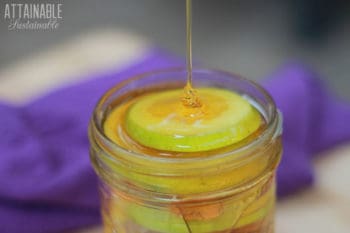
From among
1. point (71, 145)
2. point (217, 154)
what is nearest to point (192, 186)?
point (217, 154)

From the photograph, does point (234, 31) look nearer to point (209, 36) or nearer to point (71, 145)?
point (209, 36)

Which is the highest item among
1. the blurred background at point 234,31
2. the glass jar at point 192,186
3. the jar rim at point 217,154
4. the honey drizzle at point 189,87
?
the honey drizzle at point 189,87

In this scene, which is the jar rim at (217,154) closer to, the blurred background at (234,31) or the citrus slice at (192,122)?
the citrus slice at (192,122)

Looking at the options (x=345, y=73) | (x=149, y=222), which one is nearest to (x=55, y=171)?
(x=149, y=222)

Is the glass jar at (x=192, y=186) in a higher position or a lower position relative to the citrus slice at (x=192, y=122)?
lower

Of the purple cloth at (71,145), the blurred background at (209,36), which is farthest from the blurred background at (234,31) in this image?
the purple cloth at (71,145)

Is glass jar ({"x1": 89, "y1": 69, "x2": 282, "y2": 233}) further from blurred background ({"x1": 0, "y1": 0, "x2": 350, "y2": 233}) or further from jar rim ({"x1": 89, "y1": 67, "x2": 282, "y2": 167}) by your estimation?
blurred background ({"x1": 0, "y1": 0, "x2": 350, "y2": 233})
